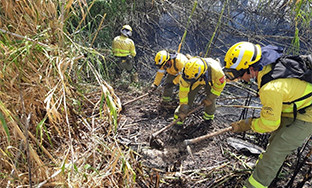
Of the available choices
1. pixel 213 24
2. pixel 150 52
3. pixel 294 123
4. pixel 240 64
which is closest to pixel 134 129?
pixel 240 64

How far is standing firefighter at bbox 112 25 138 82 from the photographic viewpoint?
6.14m

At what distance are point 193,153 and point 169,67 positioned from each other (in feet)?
7.18

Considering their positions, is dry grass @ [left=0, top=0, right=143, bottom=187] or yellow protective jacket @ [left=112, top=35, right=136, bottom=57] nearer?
dry grass @ [left=0, top=0, right=143, bottom=187]

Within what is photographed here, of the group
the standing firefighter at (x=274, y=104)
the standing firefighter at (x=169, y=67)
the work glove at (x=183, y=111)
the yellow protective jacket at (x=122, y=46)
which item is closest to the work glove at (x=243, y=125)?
the standing firefighter at (x=274, y=104)

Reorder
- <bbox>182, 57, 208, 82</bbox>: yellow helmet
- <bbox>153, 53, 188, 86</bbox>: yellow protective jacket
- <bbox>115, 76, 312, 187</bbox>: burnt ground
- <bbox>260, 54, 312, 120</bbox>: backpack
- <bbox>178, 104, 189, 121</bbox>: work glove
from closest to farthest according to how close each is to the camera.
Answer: <bbox>260, 54, 312, 120</bbox>: backpack → <bbox>115, 76, 312, 187</bbox>: burnt ground → <bbox>182, 57, 208, 82</bbox>: yellow helmet → <bbox>178, 104, 189, 121</bbox>: work glove → <bbox>153, 53, 188, 86</bbox>: yellow protective jacket

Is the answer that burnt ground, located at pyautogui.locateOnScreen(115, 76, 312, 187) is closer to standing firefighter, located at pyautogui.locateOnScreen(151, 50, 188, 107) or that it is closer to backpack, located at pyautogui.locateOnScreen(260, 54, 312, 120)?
standing firefighter, located at pyautogui.locateOnScreen(151, 50, 188, 107)

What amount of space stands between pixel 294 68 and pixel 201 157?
198cm

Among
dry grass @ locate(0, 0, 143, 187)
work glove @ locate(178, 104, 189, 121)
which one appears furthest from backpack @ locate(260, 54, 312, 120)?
dry grass @ locate(0, 0, 143, 187)

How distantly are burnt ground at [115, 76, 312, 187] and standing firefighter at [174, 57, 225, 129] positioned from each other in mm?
378

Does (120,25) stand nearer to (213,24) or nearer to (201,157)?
(213,24)

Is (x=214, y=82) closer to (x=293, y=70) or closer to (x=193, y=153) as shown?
(x=193, y=153)

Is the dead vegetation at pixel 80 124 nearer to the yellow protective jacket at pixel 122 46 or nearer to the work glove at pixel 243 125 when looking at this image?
the yellow protective jacket at pixel 122 46

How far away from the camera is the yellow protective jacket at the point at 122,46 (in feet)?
20.1

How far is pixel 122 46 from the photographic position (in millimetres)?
6223
